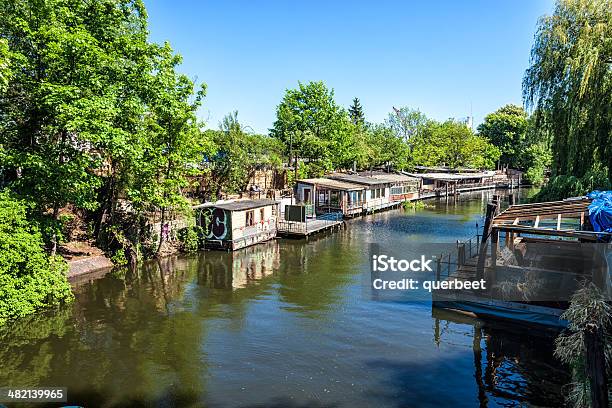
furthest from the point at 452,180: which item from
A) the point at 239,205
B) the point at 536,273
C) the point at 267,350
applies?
the point at 267,350

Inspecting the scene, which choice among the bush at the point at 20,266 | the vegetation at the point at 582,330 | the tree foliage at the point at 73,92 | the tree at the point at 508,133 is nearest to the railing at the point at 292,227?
the tree foliage at the point at 73,92

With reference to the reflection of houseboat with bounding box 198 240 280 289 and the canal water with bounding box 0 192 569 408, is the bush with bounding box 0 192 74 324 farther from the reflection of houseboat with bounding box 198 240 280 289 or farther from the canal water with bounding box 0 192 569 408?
the reflection of houseboat with bounding box 198 240 280 289

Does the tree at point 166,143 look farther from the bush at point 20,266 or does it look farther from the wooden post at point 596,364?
the wooden post at point 596,364

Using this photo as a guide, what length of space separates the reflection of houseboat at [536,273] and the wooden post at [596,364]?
704cm

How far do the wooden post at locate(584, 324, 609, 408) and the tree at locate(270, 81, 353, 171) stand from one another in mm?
44353

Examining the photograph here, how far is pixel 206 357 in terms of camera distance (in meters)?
13.8

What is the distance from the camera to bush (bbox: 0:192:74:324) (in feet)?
50.6

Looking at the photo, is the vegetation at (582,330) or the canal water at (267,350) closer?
the vegetation at (582,330)

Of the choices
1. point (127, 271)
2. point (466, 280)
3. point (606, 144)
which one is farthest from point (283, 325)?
point (606, 144)

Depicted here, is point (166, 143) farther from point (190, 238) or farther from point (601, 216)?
point (601, 216)

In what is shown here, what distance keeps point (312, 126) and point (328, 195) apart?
45.8 feet

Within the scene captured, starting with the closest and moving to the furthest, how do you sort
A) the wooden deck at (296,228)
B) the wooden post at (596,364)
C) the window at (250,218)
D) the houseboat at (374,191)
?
the wooden post at (596,364), the window at (250,218), the wooden deck at (296,228), the houseboat at (374,191)

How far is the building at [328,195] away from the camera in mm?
42219

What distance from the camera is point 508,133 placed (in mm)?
91812
